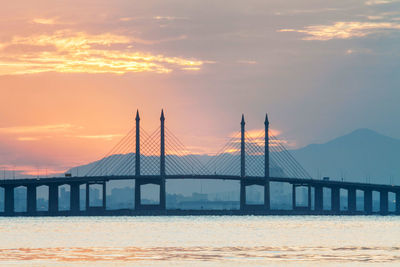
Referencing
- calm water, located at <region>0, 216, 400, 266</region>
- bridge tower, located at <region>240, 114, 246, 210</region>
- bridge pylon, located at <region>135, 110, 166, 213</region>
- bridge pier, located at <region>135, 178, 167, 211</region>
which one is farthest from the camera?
bridge tower, located at <region>240, 114, 246, 210</region>

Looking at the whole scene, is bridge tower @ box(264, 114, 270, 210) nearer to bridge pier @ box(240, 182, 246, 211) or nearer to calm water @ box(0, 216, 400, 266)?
bridge pier @ box(240, 182, 246, 211)

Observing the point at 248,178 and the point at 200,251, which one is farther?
the point at 248,178

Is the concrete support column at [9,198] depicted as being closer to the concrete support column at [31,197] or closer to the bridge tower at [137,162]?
the concrete support column at [31,197]

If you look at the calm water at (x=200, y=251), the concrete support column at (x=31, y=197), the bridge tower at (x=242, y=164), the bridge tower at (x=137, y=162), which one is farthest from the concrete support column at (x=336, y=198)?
the calm water at (x=200, y=251)

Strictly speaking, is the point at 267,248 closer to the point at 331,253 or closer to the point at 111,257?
the point at 331,253

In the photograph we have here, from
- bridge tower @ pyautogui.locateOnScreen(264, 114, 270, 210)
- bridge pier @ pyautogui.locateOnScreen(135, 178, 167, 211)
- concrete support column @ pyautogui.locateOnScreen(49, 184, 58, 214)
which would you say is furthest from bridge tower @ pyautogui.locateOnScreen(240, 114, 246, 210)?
concrete support column @ pyautogui.locateOnScreen(49, 184, 58, 214)

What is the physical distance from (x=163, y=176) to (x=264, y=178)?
1835cm

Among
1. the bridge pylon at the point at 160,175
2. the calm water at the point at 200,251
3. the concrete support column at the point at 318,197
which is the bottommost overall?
the calm water at the point at 200,251

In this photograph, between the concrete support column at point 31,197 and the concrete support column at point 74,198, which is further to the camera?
the concrete support column at point 31,197

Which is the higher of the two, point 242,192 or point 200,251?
point 242,192

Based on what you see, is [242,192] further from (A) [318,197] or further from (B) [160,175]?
(A) [318,197]

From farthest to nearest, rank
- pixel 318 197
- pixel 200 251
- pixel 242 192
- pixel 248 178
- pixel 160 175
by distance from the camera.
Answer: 1. pixel 318 197
2. pixel 242 192
3. pixel 248 178
4. pixel 160 175
5. pixel 200 251

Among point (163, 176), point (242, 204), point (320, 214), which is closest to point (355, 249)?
point (163, 176)

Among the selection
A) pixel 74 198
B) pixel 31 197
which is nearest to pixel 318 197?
pixel 74 198
